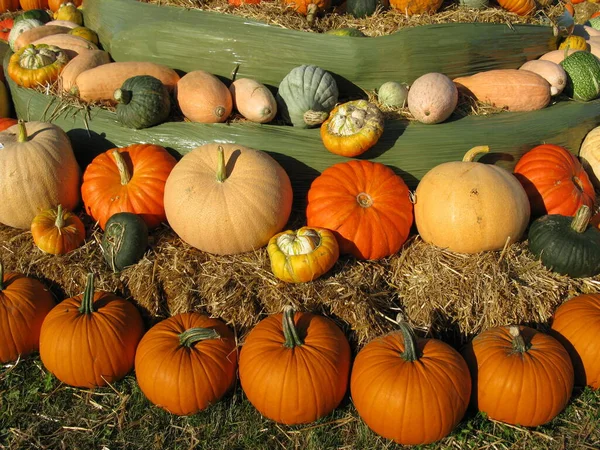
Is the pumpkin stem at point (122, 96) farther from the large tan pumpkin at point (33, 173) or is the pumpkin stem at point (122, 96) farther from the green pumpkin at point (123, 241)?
the green pumpkin at point (123, 241)

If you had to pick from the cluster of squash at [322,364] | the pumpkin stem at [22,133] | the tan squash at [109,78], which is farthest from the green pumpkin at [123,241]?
Result: the tan squash at [109,78]

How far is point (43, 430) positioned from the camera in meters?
3.25

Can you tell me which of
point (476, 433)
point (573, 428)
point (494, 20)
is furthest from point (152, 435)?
point (494, 20)

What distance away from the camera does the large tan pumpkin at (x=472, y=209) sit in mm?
3773

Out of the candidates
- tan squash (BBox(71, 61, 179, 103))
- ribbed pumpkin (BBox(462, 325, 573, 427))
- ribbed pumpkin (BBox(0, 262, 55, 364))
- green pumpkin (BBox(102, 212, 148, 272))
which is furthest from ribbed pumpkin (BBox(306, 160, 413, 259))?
ribbed pumpkin (BBox(0, 262, 55, 364))

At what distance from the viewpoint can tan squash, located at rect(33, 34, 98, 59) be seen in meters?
5.42

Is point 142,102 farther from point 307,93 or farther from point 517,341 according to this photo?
point 517,341

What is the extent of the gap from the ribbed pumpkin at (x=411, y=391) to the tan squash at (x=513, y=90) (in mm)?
2668

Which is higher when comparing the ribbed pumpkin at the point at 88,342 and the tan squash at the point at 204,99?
the tan squash at the point at 204,99

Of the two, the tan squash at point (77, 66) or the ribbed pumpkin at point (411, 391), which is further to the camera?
the tan squash at point (77, 66)

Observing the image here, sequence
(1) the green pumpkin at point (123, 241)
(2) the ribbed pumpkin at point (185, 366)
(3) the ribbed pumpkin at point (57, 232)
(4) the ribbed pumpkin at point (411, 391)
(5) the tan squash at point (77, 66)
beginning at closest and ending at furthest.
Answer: (4) the ribbed pumpkin at point (411, 391)
(2) the ribbed pumpkin at point (185, 366)
(1) the green pumpkin at point (123, 241)
(3) the ribbed pumpkin at point (57, 232)
(5) the tan squash at point (77, 66)

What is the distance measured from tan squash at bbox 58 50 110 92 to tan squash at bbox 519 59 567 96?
14.2ft

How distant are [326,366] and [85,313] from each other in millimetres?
1650

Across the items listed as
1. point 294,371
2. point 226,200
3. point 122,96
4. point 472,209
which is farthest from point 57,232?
point 472,209
